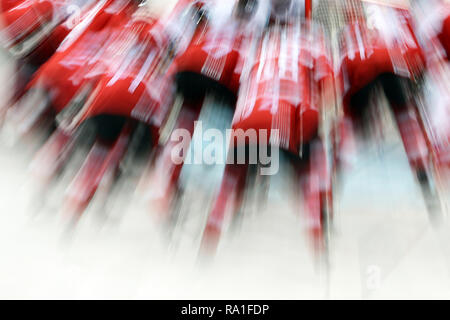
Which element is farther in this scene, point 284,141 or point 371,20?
point 371,20

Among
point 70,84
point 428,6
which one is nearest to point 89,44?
point 70,84

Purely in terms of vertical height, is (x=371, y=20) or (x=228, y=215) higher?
(x=371, y=20)

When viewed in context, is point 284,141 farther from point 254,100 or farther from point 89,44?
point 89,44

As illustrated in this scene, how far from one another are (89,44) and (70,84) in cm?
7

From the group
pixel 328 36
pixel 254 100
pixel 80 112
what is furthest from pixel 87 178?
pixel 328 36

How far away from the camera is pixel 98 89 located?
36cm

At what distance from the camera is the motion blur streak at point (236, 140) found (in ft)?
1.20

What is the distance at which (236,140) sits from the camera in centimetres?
34

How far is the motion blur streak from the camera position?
37 cm

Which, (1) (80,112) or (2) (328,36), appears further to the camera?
(2) (328,36)

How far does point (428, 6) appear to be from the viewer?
0.43m

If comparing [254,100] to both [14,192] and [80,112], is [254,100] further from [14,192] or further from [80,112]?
[14,192]

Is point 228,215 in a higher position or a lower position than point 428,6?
lower

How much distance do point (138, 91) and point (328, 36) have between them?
0.27m
